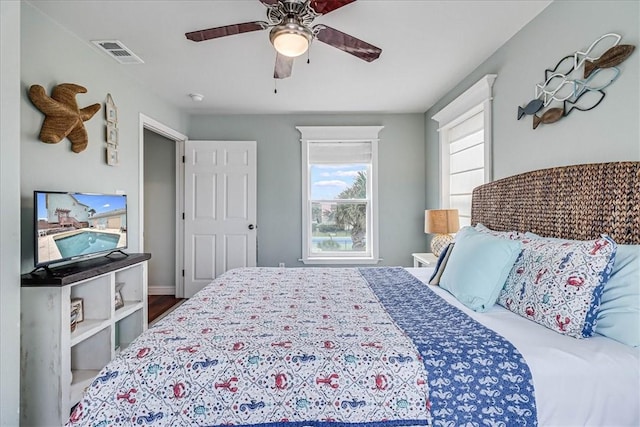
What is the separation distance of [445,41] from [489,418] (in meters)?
2.47

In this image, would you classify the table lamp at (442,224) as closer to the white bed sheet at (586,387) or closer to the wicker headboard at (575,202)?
the wicker headboard at (575,202)

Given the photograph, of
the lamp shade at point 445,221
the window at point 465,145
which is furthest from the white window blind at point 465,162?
the lamp shade at point 445,221

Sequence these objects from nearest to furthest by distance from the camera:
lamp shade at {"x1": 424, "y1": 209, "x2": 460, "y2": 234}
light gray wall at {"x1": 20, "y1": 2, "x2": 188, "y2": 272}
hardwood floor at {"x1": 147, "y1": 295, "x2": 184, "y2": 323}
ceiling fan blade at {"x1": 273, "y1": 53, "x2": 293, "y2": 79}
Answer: light gray wall at {"x1": 20, "y1": 2, "x2": 188, "y2": 272} → ceiling fan blade at {"x1": 273, "y1": 53, "x2": 293, "y2": 79} → lamp shade at {"x1": 424, "y1": 209, "x2": 460, "y2": 234} → hardwood floor at {"x1": 147, "y1": 295, "x2": 184, "y2": 323}

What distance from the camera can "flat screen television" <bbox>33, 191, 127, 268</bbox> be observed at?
6.01 ft

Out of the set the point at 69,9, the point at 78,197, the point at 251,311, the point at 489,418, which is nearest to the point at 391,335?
the point at 489,418

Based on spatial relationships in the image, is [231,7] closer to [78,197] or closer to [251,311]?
[78,197]

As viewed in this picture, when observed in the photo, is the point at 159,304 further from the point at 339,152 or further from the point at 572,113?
the point at 572,113

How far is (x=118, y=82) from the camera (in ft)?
9.32

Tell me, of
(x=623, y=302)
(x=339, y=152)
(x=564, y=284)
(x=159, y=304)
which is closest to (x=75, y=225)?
(x=159, y=304)

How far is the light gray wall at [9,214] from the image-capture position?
1435mm

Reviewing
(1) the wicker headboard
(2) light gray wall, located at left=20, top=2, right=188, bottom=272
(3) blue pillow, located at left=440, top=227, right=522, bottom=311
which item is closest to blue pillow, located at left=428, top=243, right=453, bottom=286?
(3) blue pillow, located at left=440, top=227, right=522, bottom=311

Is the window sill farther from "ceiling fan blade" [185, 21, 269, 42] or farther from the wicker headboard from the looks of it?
"ceiling fan blade" [185, 21, 269, 42]

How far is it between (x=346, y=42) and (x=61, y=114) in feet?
6.23

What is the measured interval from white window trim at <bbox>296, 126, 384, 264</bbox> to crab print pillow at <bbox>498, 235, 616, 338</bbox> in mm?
2755
